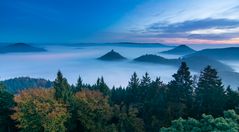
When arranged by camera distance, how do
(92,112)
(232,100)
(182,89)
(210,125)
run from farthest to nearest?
(182,89) < (92,112) < (232,100) < (210,125)

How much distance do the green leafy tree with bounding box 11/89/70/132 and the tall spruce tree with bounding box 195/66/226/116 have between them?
1814 centimetres

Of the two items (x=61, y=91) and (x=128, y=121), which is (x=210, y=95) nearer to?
(x=128, y=121)

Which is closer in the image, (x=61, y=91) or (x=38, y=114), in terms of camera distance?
(x=38, y=114)

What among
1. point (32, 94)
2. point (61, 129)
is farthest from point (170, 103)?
point (32, 94)

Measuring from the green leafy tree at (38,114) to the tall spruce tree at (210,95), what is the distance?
18.1 metres

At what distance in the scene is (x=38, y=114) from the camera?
34.7 metres

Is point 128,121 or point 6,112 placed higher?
point 6,112

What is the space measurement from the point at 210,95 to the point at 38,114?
22.3m

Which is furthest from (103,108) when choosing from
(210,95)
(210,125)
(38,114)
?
(210,125)

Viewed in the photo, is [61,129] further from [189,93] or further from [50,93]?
[189,93]

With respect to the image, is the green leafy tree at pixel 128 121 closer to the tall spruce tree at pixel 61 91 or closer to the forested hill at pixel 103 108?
the forested hill at pixel 103 108

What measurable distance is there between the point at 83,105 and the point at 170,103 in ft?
39.5

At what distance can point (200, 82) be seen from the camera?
4275cm

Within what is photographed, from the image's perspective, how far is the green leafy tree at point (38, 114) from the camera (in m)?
34.4
